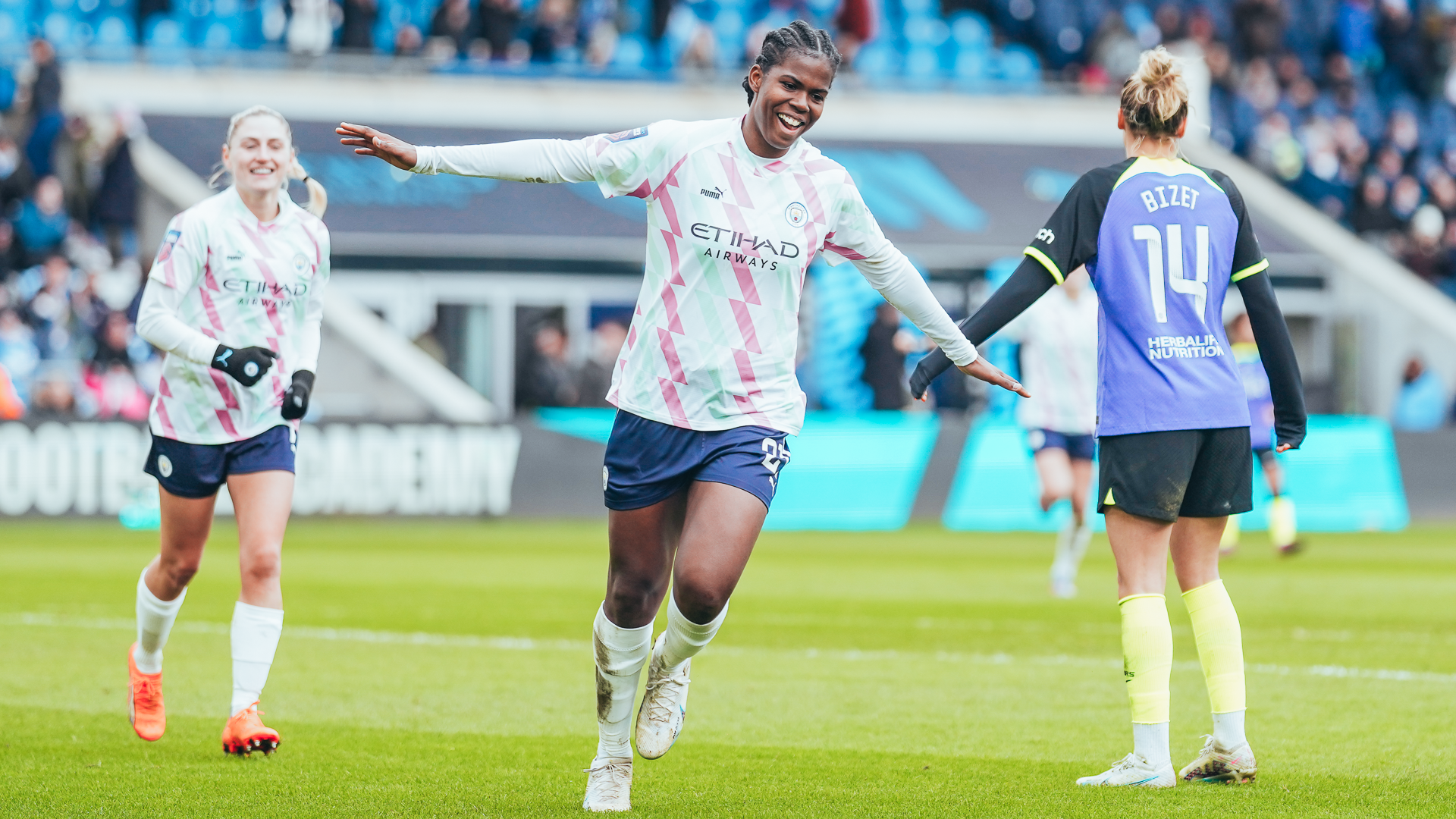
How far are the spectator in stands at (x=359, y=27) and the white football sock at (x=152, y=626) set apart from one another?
19.4 meters

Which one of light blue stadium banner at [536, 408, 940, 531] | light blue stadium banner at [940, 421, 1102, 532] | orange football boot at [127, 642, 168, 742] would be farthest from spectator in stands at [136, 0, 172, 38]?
orange football boot at [127, 642, 168, 742]

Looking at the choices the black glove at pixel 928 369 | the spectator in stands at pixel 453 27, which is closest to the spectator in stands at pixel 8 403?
the spectator in stands at pixel 453 27

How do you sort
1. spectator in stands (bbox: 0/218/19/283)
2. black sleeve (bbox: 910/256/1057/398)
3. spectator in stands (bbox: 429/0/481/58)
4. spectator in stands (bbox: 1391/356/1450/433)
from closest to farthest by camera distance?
black sleeve (bbox: 910/256/1057/398) → spectator in stands (bbox: 0/218/19/283) → spectator in stands (bbox: 1391/356/1450/433) → spectator in stands (bbox: 429/0/481/58)

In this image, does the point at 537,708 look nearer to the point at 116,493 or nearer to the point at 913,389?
the point at 913,389

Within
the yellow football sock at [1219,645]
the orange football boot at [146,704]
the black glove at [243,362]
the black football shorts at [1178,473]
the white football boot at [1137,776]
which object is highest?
the black football shorts at [1178,473]

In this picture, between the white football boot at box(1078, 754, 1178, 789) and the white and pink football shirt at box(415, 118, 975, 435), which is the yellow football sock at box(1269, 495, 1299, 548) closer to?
the white football boot at box(1078, 754, 1178, 789)

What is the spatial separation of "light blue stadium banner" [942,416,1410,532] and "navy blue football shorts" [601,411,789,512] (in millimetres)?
14441

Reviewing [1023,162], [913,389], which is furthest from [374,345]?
[913,389]

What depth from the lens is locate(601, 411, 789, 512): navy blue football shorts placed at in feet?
17.6

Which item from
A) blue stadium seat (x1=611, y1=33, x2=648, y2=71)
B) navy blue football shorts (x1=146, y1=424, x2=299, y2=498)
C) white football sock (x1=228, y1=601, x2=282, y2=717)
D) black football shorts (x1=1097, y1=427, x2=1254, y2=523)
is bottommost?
blue stadium seat (x1=611, y1=33, x2=648, y2=71)

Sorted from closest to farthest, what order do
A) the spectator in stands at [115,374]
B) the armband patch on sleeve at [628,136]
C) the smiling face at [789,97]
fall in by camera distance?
the smiling face at [789,97], the armband patch on sleeve at [628,136], the spectator in stands at [115,374]

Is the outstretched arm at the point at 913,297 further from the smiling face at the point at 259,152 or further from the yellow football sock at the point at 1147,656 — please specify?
the smiling face at the point at 259,152

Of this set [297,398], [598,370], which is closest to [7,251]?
[598,370]

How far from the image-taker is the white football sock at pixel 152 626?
6930 millimetres
